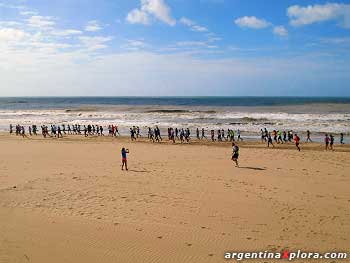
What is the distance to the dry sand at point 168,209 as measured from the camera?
29.9ft

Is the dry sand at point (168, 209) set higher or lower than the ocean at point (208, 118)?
lower

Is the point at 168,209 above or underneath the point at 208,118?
underneath

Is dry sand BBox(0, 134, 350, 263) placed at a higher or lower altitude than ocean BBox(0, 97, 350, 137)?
lower

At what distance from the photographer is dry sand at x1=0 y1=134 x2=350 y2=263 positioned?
29.9 feet

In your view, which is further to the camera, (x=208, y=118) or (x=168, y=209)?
(x=208, y=118)

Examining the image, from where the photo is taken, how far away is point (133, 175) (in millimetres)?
17609

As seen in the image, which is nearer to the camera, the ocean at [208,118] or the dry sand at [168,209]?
the dry sand at [168,209]

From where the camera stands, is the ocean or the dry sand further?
the ocean

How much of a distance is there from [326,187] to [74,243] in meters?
10.6

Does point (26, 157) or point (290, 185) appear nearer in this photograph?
point (290, 185)

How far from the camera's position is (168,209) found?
12.0 meters

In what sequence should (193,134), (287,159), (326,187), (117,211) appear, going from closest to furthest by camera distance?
(117,211) → (326,187) → (287,159) → (193,134)

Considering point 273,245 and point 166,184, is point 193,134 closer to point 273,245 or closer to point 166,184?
point 166,184

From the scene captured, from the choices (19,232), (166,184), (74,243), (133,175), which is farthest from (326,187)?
(19,232)
